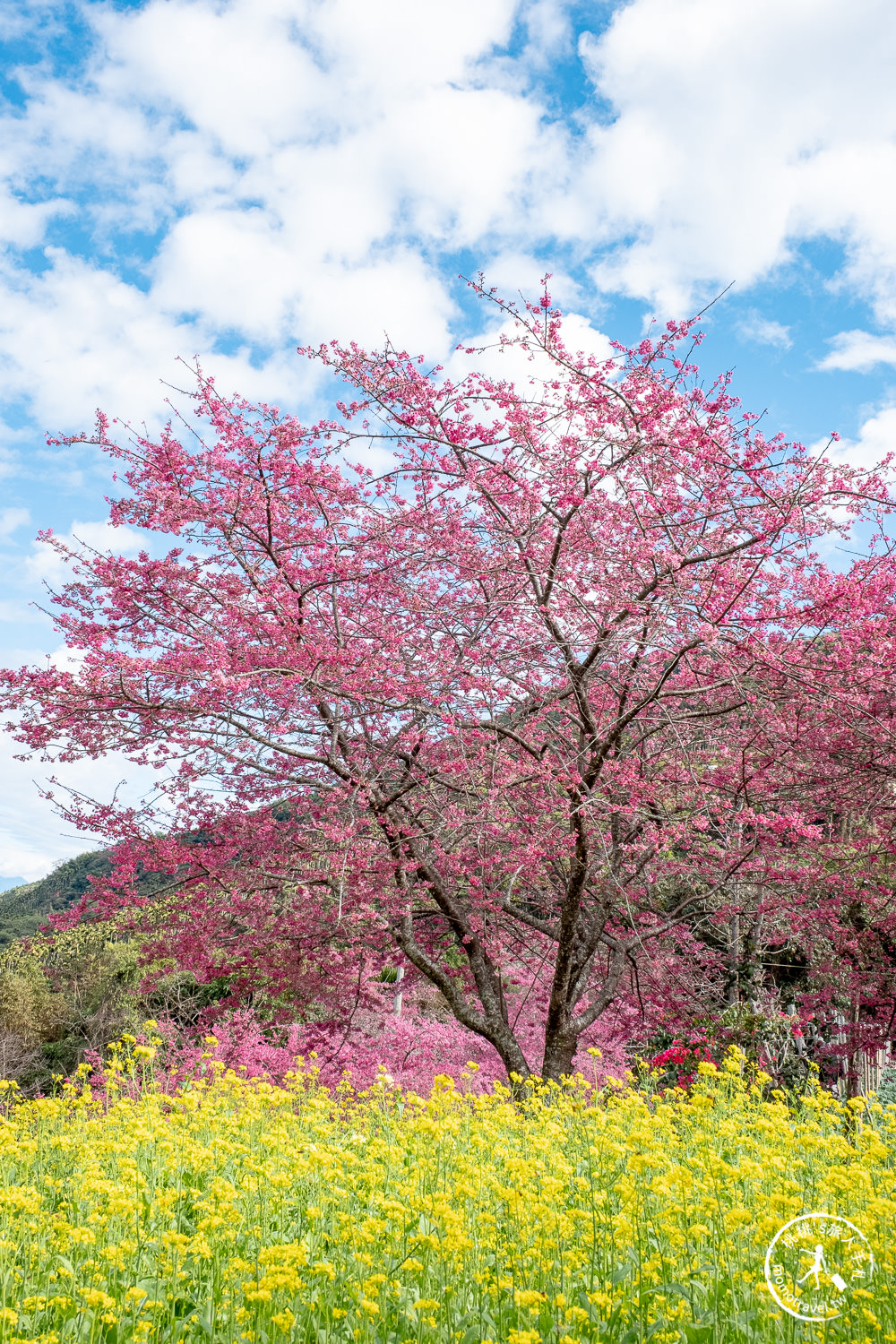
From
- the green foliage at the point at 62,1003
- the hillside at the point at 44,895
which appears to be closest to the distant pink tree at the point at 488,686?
the green foliage at the point at 62,1003

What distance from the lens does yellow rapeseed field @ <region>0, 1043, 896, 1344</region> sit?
3068mm

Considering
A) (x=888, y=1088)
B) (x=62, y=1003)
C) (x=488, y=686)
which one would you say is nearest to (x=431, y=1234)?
(x=488, y=686)

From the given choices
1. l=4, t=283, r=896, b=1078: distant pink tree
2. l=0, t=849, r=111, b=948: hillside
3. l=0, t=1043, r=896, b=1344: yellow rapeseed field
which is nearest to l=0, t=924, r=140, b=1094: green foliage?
l=0, t=849, r=111, b=948: hillside

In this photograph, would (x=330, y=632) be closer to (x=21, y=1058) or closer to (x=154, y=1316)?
(x=154, y=1316)

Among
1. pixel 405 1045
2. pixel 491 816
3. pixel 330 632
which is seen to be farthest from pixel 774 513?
pixel 405 1045

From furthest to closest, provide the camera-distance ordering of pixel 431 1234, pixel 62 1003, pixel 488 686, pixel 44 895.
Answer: pixel 44 895, pixel 62 1003, pixel 488 686, pixel 431 1234

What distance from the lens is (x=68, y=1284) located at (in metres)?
3.59

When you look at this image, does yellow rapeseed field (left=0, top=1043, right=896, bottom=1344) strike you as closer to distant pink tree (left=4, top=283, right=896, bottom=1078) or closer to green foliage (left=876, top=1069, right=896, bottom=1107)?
distant pink tree (left=4, top=283, right=896, bottom=1078)

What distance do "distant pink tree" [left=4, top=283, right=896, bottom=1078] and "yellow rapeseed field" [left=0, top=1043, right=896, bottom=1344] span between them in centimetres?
244

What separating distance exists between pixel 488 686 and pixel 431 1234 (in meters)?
5.06

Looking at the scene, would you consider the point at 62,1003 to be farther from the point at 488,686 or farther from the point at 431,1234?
the point at 431,1234

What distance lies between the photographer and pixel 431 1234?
347 cm

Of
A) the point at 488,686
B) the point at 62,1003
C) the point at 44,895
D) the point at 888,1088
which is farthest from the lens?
the point at 44,895

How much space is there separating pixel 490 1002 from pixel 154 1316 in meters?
6.36
